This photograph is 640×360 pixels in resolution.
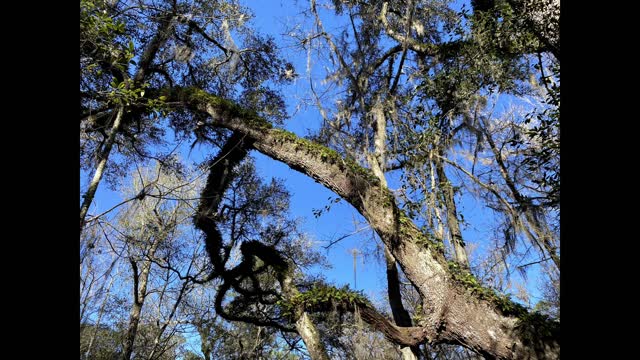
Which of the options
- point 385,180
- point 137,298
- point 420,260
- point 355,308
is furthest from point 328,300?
point 137,298

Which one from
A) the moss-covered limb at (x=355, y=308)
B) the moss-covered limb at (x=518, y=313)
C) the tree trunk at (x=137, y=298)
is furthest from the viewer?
the tree trunk at (x=137, y=298)

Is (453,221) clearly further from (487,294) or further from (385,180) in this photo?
(487,294)

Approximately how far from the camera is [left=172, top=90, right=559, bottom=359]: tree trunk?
149 inches

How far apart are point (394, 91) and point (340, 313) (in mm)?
3474

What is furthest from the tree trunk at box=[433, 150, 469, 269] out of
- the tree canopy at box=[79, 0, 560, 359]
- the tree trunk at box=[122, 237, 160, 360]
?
the tree trunk at box=[122, 237, 160, 360]

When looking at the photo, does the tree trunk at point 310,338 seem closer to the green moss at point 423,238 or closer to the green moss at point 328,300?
the green moss at point 328,300

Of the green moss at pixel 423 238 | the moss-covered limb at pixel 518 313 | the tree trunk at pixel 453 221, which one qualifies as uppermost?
the tree trunk at pixel 453 221

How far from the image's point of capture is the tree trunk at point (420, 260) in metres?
3.78

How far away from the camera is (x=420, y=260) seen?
14.6 ft

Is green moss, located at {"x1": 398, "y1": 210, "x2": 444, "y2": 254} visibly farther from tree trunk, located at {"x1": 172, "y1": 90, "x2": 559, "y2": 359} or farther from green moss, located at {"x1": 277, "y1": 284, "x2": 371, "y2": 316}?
green moss, located at {"x1": 277, "y1": 284, "x2": 371, "y2": 316}

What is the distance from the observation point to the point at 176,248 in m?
8.66

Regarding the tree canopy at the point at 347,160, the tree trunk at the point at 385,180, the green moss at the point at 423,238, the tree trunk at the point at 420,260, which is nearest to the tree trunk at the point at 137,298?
the tree canopy at the point at 347,160
